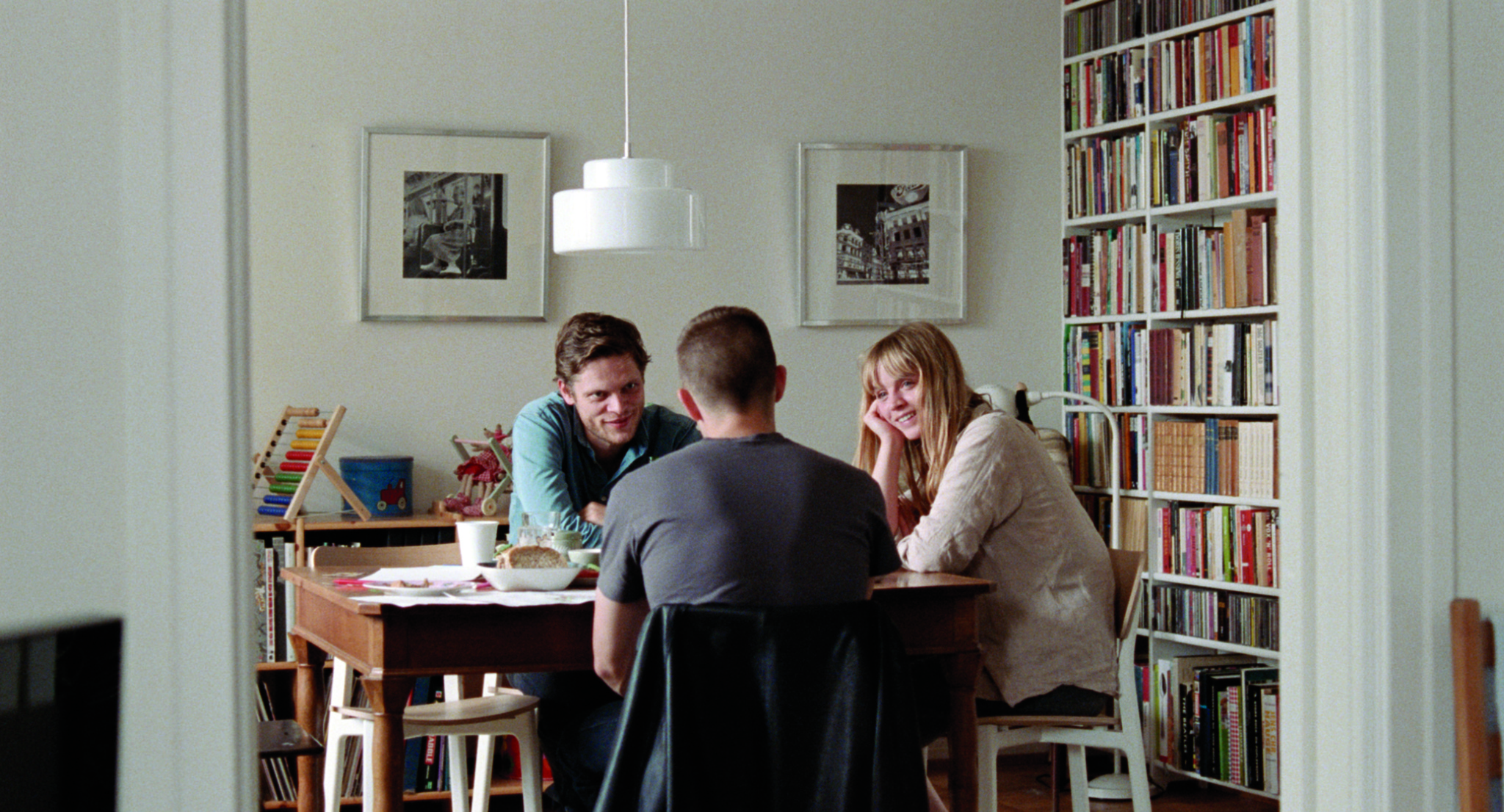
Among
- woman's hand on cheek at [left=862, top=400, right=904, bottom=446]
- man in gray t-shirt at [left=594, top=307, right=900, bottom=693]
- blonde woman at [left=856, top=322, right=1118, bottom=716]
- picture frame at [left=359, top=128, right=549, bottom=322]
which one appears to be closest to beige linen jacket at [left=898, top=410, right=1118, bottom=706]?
blonde woman at [left=856, top=322, right=1118, bottom=716]

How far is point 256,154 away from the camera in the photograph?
4.43 metres

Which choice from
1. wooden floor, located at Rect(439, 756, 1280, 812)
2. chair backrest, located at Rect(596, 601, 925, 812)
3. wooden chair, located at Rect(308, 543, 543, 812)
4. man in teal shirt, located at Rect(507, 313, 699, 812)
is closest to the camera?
chair backrest, located at Rect(596, 601, 925, 812)

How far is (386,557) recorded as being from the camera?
11.2 ft

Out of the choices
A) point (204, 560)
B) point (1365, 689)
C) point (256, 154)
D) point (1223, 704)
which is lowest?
point (1223, 704)

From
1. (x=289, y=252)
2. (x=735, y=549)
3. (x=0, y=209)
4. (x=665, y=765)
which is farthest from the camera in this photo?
(x=289, y=252)

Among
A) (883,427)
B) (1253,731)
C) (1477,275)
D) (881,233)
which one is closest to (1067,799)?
(1253,731)

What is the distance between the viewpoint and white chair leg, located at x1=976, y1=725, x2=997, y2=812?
3.07 meters

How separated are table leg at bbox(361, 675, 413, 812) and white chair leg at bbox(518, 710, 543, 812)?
0.42m

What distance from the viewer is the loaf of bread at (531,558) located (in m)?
2.88

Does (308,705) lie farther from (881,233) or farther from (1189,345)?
(1189,345)

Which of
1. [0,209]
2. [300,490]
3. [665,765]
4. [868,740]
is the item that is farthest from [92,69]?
[300,490]

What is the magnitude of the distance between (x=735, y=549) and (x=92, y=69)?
1261 millimetres

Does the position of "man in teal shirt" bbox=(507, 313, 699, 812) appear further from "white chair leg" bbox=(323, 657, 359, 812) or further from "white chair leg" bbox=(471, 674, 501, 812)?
"white chair leg" bbox=(323, 657, 359, 812)

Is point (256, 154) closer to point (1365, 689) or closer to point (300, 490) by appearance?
point (300, 490)
